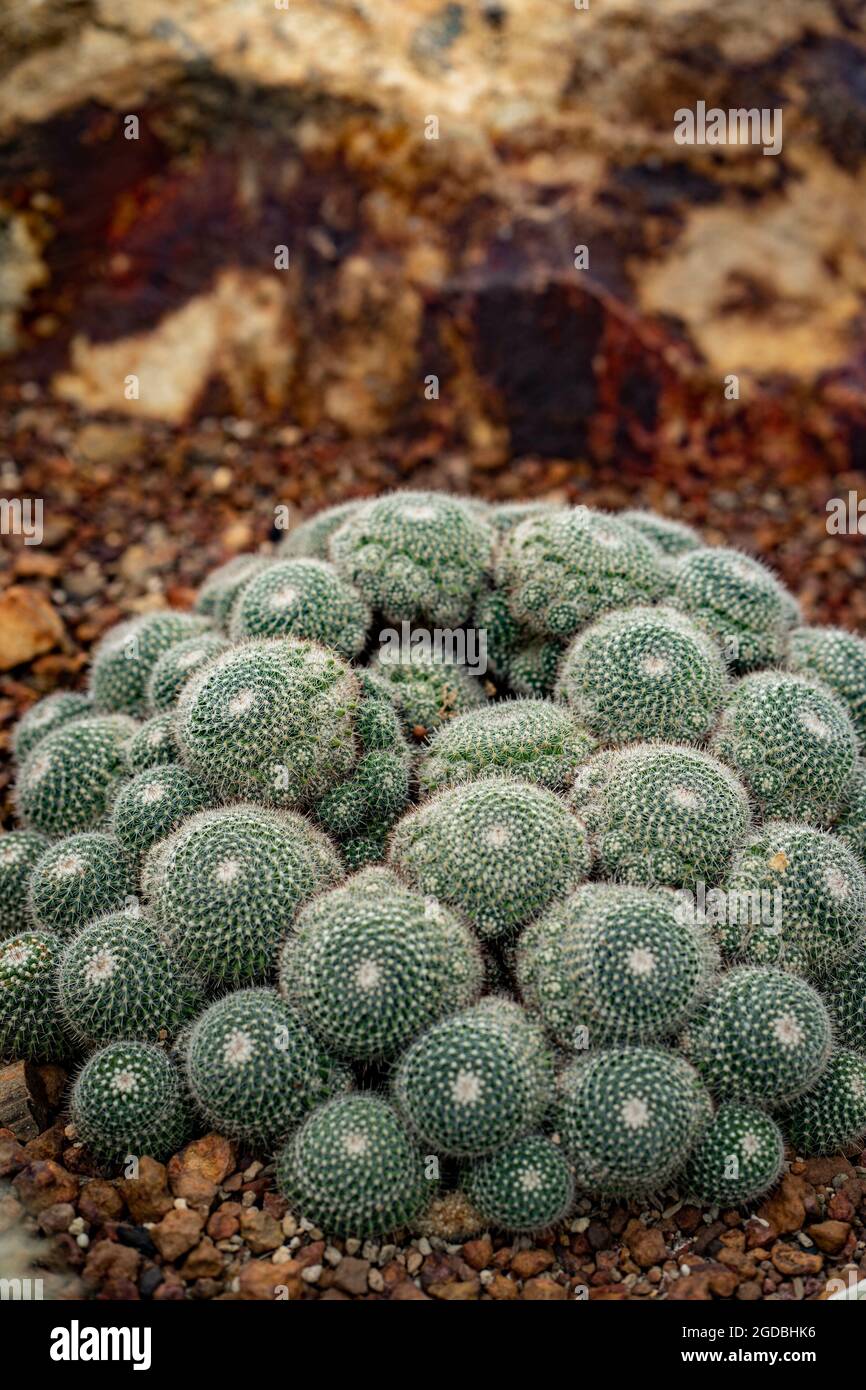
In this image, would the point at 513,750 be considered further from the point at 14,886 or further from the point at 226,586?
the point at 14,886

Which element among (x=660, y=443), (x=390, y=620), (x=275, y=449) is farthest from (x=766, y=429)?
(x=390, y=620)

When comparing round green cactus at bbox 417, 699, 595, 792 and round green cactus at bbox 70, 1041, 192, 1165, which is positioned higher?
round green cactus at bbox 417, 699, 595, 792

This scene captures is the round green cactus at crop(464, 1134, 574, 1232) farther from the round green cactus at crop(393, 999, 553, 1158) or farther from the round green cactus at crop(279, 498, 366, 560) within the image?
the round green cactus at crop(279, 498, 366, 560)

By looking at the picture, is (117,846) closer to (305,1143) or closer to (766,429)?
(305,1143)

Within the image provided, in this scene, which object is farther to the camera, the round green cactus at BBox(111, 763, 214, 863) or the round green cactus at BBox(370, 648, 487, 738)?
the round green cactus at BBox(370, 648, 487, 738)

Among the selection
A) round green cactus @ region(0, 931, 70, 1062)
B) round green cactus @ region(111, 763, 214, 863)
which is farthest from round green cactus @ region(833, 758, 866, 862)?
round green cactus @ region(0, 931, 70, 1062)

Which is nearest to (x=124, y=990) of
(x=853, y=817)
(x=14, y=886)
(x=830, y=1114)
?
(x=14, y=886)

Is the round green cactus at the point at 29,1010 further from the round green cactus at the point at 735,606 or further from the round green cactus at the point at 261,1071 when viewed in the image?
the round green cactus at the point at 735,606
